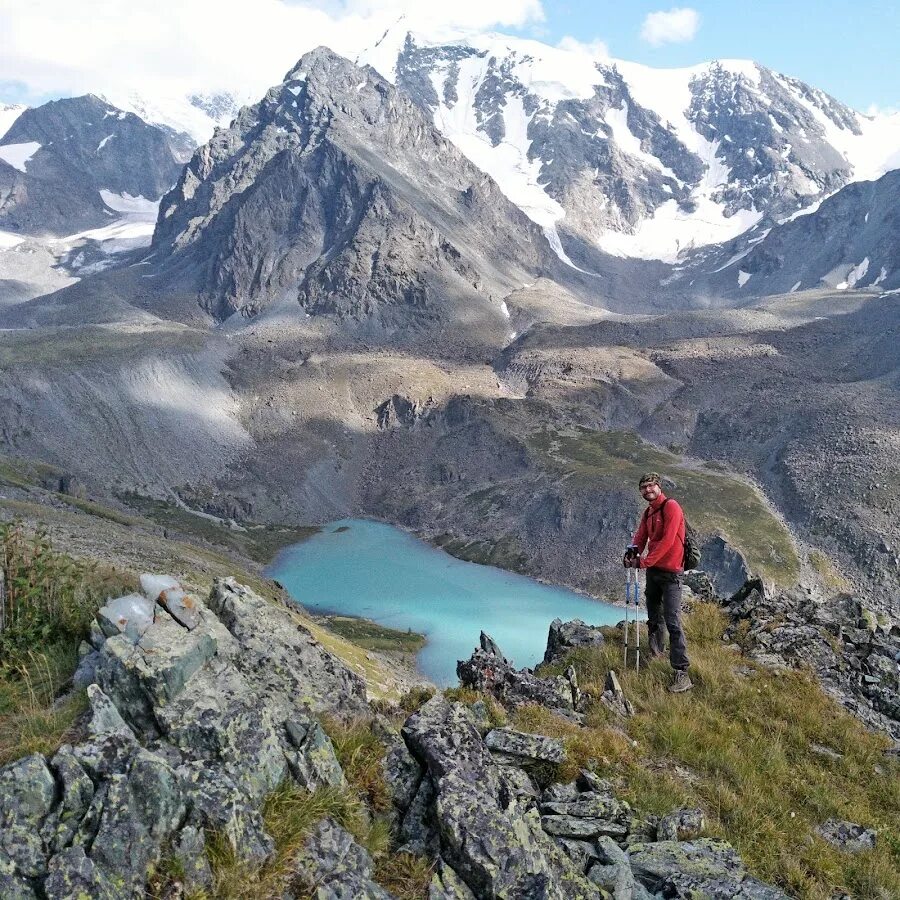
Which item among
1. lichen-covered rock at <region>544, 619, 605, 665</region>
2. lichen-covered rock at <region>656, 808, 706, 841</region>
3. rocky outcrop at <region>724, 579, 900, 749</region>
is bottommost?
lichen-covered rock at <region>544, 619, 605, 665</region>

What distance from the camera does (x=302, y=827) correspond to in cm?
605

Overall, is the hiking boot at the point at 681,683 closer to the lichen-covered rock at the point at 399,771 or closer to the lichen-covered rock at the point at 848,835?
the lichen-covered rock at the point at 848,835

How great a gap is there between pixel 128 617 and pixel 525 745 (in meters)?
5.28

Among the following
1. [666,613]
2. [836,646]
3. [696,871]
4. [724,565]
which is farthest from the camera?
[724,565]

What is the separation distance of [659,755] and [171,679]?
24.8 ft

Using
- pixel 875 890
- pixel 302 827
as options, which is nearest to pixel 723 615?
pixel 875 890

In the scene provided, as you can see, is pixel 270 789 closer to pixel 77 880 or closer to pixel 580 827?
pixel 77 880

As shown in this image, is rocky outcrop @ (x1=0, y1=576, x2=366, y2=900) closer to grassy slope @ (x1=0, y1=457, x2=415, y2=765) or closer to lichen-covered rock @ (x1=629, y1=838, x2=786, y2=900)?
grassy slope @ (x1=0, y1=457, x2=415, y2=765)

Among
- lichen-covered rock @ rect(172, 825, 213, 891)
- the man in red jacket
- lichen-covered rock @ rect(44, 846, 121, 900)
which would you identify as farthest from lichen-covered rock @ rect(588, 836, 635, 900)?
the man in red jacket

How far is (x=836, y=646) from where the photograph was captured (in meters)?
15.6

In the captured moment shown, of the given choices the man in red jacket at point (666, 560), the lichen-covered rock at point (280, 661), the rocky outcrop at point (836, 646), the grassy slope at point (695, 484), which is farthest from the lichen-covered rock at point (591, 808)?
the grassy slope at point (695, 484)

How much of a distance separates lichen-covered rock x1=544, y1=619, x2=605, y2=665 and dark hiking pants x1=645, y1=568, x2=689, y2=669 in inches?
69.4

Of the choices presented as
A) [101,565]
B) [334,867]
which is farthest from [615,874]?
[101,565]

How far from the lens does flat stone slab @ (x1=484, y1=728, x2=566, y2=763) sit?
28.8 ft
